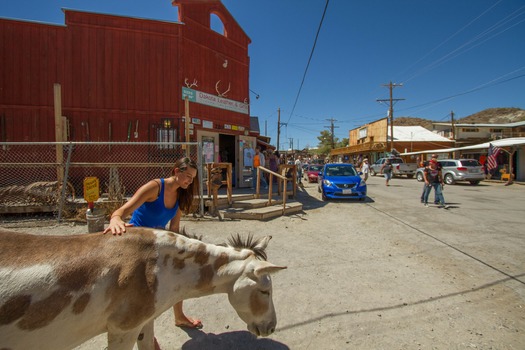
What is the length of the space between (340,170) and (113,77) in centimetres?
1018

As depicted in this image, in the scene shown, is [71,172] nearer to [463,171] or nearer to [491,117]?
[463,171]

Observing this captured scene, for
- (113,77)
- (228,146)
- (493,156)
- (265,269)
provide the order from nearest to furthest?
(265,269) → (113,77) → (228,146) → (493,156)

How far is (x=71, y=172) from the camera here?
9.38 meters

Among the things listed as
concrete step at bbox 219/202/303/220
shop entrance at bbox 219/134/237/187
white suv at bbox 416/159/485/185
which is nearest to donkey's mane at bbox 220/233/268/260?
concrete step at bbox 219/202/303/220

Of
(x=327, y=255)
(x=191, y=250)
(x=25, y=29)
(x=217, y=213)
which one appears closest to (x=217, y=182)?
(x=217, y=213)

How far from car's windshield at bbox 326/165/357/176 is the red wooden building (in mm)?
5467

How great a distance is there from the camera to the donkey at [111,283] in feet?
4.84

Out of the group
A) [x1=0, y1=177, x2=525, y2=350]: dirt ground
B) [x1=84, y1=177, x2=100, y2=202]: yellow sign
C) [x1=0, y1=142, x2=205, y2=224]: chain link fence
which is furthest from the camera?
[x1=0, y1=142, x2=205, y2=224]: chain link fence

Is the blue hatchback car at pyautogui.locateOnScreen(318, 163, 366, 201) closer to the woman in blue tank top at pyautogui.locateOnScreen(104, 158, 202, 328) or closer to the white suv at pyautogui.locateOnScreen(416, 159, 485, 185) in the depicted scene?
the woman in blue tank top at pyautogui.locateOnScreen(104, 158, 202, 328)

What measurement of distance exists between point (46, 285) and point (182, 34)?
36.2ft

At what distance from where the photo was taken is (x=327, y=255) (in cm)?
499

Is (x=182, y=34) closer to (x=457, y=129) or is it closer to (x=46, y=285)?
(x=46, y=285)

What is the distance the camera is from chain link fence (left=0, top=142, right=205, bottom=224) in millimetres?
7207

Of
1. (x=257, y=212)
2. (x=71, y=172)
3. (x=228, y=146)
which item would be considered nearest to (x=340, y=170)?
(x=228, y=146)
